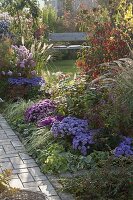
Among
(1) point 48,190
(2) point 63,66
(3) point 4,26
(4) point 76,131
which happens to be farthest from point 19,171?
(2) point 63,66

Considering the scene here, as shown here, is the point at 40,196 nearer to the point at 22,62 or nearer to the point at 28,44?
the point at 22,62

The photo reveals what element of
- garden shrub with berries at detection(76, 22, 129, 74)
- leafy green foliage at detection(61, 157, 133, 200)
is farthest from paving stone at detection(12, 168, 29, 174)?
garden shrub with berries at detection(76, 22, 129, 74)

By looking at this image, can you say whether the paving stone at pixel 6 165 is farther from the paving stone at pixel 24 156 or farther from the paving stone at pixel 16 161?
the paving stone at pixel 24 156

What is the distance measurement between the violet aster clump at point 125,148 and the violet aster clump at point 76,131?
0.41m

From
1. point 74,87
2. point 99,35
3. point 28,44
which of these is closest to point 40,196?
point 74,87

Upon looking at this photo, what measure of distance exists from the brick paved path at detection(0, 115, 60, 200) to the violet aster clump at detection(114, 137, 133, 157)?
876 millimetres

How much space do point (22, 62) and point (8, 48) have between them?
550mm

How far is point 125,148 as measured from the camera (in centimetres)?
503

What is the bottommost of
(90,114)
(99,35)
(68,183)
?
(68,183)

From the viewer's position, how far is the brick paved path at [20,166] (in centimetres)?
459

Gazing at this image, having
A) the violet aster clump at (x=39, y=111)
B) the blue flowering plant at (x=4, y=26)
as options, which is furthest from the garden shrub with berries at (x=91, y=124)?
the blue flowering plant at (x=4, y=26)

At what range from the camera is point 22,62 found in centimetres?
840

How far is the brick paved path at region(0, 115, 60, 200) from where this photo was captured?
4.59 metres

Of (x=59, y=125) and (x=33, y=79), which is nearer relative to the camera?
(x=59, y=125)
